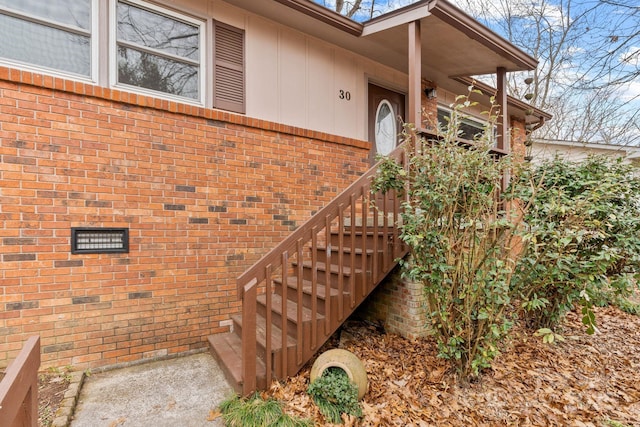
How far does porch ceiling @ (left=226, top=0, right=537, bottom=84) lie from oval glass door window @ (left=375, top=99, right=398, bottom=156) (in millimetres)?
736

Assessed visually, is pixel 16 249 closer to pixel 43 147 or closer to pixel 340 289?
pixel 43 147

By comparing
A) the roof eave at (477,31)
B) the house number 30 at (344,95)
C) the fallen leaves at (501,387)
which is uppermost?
the roof eave at (477,31)

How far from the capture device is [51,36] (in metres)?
3.24

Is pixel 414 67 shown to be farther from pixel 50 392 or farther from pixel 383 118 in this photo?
pixel 50 392

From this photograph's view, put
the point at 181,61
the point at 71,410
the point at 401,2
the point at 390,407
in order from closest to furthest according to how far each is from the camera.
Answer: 1. the point at 71,410
2. the point at 390,407
3. the point at 181,61
4. the point at 401,2

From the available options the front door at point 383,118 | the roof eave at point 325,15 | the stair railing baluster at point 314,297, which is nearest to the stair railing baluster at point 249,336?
the stair railing baluster at point 314,297

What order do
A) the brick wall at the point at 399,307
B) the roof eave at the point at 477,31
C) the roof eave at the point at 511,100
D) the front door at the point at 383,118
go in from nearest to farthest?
the brick wall at the point at 399,307 → the roof eave at the point at 477,31 → the front door at the point at 383,118 → the roof eave at the point at 511,100

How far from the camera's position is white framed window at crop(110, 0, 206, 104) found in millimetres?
3592

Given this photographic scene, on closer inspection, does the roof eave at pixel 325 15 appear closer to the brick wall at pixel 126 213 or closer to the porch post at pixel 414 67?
the porch post at pixel 414 67

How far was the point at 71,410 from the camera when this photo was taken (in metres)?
2.54

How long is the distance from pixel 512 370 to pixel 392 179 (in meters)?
2.22

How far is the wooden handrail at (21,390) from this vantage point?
1.13 meters

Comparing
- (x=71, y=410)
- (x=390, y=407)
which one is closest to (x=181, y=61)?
(x=71, y=410)

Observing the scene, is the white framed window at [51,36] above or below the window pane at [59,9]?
below
